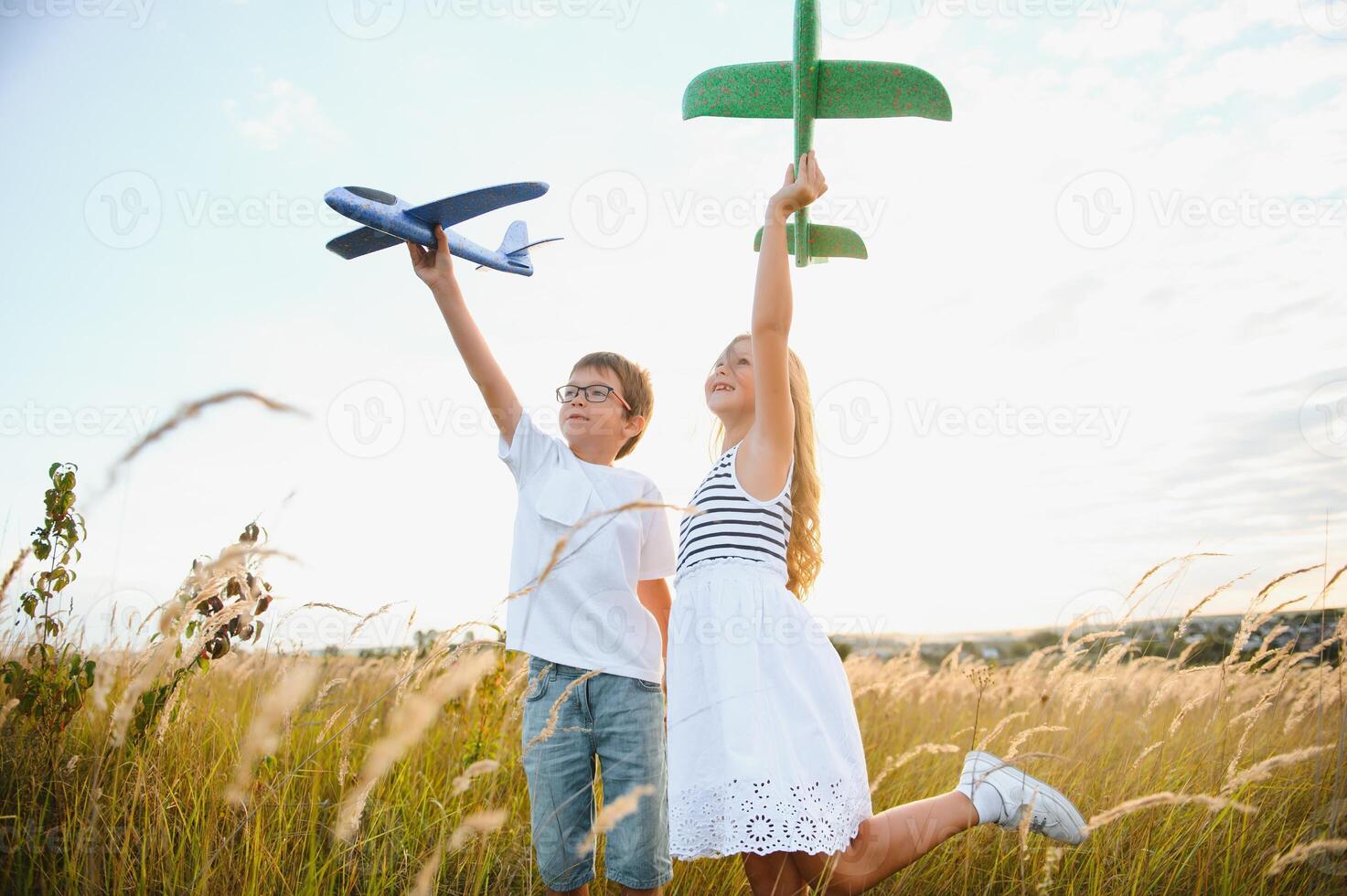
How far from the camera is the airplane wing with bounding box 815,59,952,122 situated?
13.0 feet


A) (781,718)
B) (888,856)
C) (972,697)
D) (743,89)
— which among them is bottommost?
(972,697)

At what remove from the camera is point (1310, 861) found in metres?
2.61

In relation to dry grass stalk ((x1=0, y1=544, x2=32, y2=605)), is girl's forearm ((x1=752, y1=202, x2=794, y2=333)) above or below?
above

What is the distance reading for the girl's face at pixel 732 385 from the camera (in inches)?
116

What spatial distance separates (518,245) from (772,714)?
2994 mm

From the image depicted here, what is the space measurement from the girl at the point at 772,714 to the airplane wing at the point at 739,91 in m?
1.49

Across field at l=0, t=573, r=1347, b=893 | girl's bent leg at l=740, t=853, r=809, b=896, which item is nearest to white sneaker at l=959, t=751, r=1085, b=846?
field at l=0, t=573, r=1347, b=893

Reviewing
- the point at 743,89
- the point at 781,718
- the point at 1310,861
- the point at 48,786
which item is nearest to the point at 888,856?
the point at 781,718

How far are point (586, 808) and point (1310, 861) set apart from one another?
7.41ft

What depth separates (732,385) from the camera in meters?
2.95

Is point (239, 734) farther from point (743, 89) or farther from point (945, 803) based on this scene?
point (743, 89)

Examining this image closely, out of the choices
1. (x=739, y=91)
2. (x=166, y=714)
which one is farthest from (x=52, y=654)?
(x=739, y=91)

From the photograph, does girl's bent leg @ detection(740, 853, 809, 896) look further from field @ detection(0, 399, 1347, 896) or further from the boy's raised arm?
the boy's raised arm

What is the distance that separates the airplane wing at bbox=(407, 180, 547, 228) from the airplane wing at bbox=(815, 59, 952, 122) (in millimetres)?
1428
